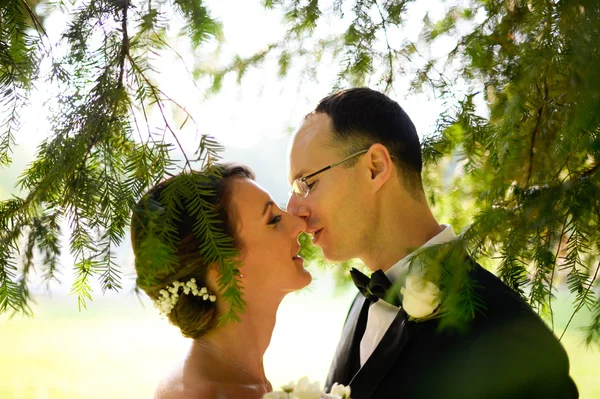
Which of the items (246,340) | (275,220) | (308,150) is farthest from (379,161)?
(246,340)

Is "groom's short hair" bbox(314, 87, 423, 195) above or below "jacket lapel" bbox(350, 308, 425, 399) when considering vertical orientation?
above

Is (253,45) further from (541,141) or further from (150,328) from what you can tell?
(150,328)

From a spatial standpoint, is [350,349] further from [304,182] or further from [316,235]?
[304,182]

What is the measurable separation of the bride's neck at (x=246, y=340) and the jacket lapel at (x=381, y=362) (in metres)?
0.41

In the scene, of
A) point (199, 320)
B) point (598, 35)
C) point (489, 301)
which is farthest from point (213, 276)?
point (598, 35)

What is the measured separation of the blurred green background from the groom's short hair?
277 inches

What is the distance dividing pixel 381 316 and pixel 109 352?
11155 millimetres

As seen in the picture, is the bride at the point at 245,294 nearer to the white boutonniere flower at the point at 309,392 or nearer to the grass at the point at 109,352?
the white boutonniere flower at the point at 309,392

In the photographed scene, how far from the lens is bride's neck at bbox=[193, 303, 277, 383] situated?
2123 millimetres

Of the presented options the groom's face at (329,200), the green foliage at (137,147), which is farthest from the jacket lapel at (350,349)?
the green foliage at (137,147)

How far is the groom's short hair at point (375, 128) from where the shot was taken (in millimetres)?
2250

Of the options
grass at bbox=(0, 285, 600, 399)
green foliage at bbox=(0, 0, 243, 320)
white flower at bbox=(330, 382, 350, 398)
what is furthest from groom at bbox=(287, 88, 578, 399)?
grass at bbox=(0, 285, 600, 399)

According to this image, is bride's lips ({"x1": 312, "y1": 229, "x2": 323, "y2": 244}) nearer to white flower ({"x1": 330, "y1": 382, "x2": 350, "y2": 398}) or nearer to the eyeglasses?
the eyeglasses

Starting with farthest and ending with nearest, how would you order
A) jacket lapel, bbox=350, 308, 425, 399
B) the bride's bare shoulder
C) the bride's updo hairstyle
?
the bride's bare shoulder, jacket lapel, bbox=350, 308, 425, 399, the bride's updo hairstyle
